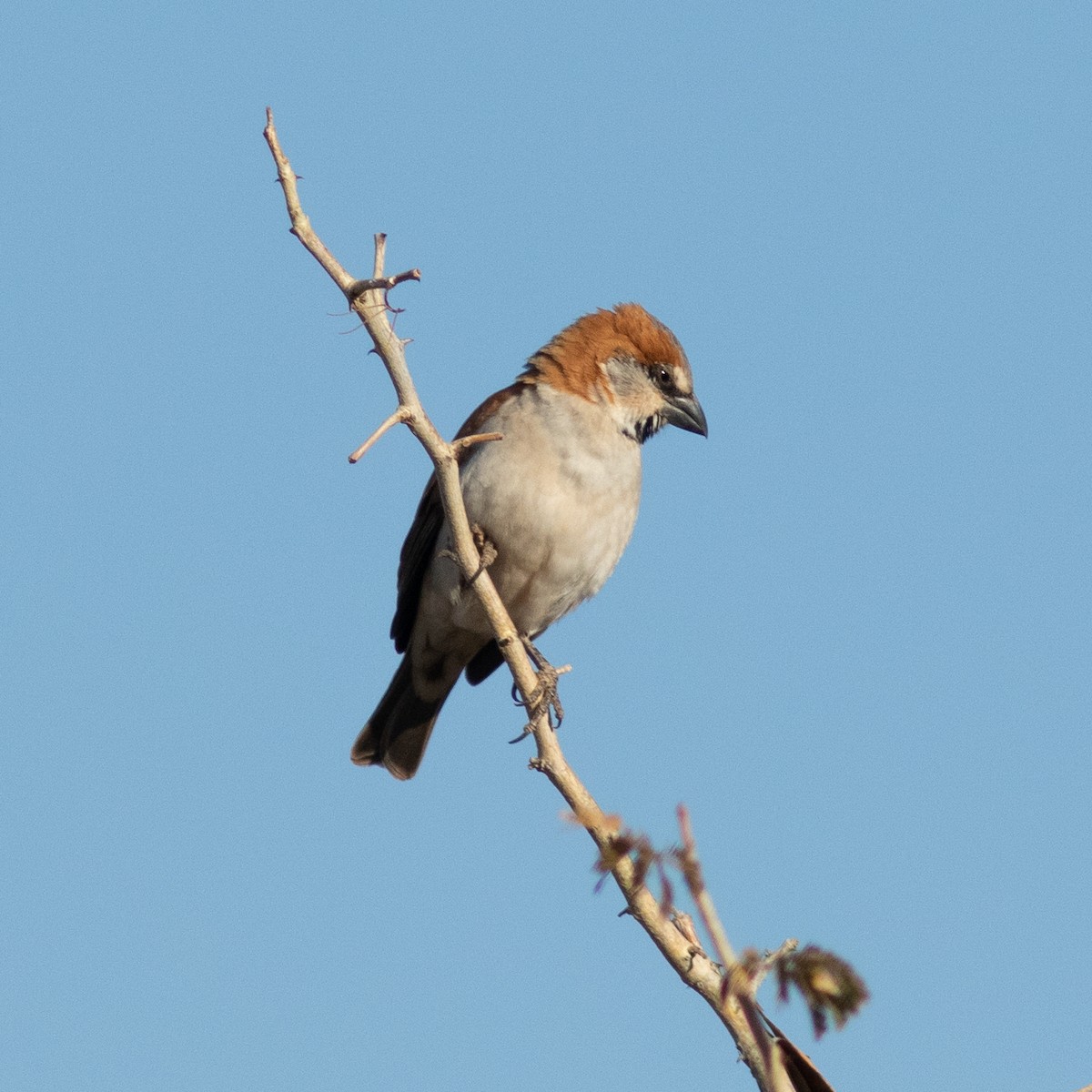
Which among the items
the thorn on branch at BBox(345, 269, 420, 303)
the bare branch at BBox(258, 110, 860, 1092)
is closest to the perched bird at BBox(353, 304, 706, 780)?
the bare branch at BBox(258, 110, 860, 1092)

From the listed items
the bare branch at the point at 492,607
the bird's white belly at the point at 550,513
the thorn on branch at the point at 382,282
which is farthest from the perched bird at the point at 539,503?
the thorn on branch at the point at 382,282

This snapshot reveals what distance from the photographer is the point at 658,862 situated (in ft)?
5.89

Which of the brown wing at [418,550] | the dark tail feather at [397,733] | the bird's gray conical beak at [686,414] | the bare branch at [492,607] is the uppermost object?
the bird's gray conical beak at [686,414]

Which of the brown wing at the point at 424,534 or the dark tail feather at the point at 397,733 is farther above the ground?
the brown wing at the point at 424,534

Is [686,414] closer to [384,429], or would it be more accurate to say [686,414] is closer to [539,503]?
[539,503]

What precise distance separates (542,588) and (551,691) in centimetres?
107

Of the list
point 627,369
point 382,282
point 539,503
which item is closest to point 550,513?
point 539,503

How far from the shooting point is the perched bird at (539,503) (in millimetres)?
6797

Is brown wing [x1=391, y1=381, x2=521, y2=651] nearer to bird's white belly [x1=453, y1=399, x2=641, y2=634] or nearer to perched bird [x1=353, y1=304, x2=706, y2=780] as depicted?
perched bird [x1=353, y1=304, x2=706, y2=780]

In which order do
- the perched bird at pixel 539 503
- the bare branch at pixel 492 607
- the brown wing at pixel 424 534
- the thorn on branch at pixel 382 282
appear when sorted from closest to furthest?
the bare branch at pixel 492 607, the thorn on branch at pixel 382 282, the perched bird at pixel 539 503, the brown wing at pixel 424 534

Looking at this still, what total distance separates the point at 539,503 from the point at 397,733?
1.92 m

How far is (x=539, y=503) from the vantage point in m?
6.74

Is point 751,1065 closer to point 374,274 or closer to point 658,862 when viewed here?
point 658,862

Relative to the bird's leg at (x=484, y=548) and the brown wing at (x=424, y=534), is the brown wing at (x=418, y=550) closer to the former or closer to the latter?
the brown wing at (x=424, y=534)
